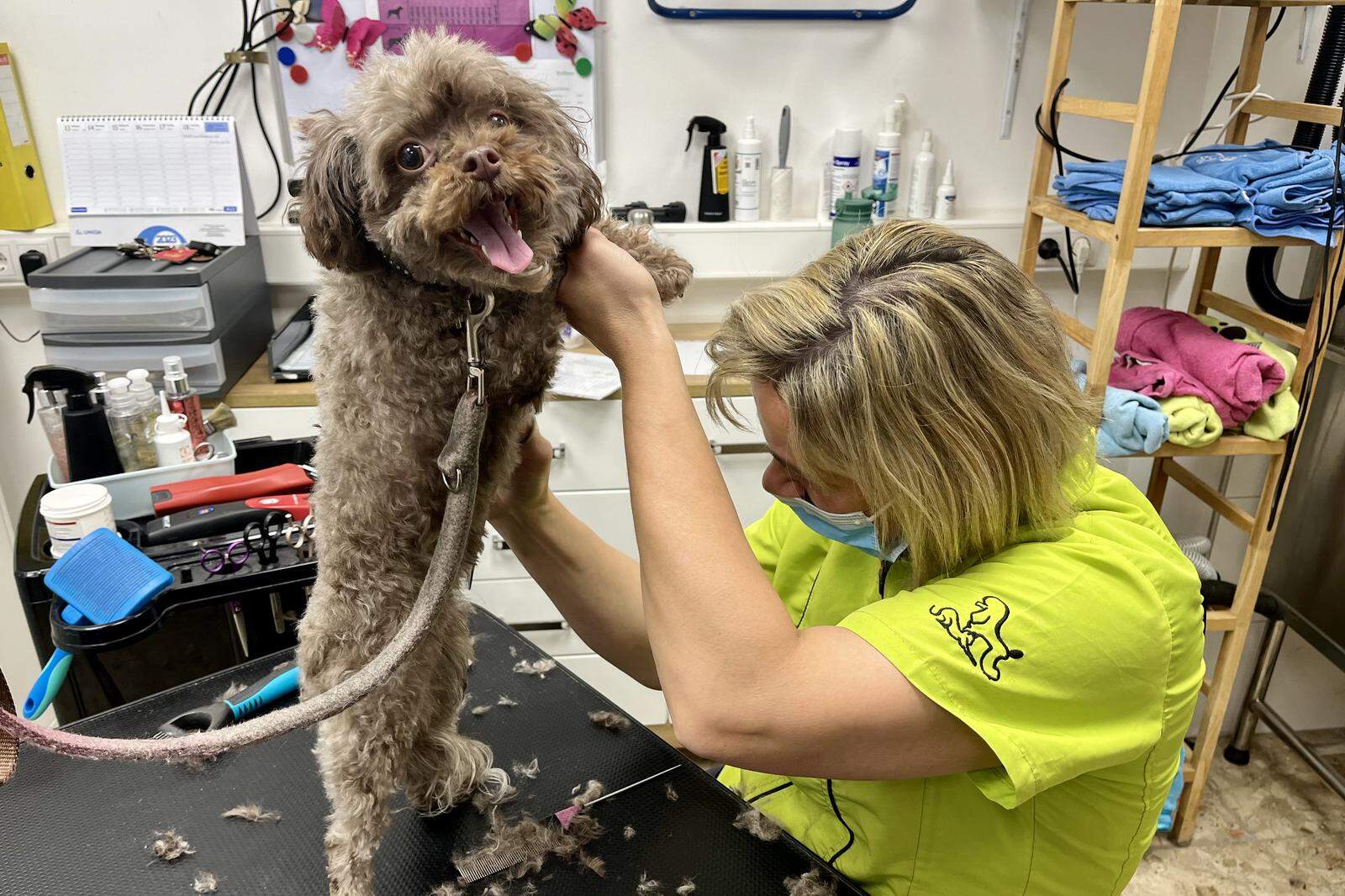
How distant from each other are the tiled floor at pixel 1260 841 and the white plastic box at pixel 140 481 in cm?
207

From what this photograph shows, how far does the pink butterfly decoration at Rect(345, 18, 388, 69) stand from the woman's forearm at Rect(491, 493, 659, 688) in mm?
1375

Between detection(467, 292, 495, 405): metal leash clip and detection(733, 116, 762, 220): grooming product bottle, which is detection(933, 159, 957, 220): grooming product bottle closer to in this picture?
detection(733, 116, 762, 220): grooming product bottle

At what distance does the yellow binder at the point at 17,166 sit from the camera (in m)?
1.94

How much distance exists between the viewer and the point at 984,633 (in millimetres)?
806

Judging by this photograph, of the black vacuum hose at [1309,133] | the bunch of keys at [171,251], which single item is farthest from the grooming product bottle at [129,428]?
the black vacuum hose at [1309,133]

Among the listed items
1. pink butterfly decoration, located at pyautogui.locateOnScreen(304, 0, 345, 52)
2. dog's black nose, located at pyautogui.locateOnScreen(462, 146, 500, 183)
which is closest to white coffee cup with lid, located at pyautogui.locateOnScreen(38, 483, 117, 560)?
dog's black nose, located at pyautogui.locateOnScreen(462, 146, 500, 183)

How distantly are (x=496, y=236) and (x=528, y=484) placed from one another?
1.41 feet

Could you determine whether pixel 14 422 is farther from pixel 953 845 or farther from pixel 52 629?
pixel 953 845

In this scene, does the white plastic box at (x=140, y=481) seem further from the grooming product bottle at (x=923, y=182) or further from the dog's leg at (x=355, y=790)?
the grooming product bottle at (x=923, y=182)

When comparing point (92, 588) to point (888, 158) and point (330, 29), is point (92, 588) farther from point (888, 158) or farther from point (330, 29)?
point (888, 158)

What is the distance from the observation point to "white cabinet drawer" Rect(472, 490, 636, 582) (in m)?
1.99

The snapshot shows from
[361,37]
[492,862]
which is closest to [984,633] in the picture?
[492,862]

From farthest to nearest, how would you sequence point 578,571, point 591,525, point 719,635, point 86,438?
point 591,525, point 86,438, point 578,571, point 719,635

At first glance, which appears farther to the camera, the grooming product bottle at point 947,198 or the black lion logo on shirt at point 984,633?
the grooming product bottle at point 947,198
